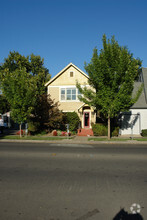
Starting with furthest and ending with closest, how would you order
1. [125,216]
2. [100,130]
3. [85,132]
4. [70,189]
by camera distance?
1. [85,132]
2. [100,130]
3. [70,189]
4. [125,216]

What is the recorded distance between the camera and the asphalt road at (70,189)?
152 inches

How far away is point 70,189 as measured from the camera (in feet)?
16.5

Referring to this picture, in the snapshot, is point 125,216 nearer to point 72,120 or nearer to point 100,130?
point 100,130

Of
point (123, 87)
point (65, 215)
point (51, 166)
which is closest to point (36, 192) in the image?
point (65, 215)

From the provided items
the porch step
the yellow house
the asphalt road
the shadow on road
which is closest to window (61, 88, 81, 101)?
the yellow house

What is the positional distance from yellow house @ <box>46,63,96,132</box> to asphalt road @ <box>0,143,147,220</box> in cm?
1583

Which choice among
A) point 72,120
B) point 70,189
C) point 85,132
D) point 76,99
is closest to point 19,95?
point 72,120

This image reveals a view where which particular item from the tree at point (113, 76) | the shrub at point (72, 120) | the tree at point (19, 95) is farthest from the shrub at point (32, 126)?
the tree at point (113, 76)

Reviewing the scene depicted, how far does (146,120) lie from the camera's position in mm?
22516

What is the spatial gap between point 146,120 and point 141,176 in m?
17.6

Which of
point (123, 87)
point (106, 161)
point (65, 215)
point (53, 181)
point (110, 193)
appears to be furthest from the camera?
point (123, 87)

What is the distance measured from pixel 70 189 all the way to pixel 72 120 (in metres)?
17.1

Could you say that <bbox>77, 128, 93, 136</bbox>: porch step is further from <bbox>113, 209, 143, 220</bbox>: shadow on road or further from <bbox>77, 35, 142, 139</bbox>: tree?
<bbox>113, 209, 143, 220</bbox>: shadow on road

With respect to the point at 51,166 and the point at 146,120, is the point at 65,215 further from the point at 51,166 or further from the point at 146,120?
the point at 146,120
